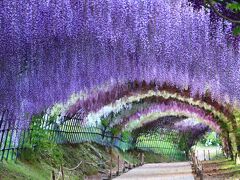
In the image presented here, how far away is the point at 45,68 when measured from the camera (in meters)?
10.5

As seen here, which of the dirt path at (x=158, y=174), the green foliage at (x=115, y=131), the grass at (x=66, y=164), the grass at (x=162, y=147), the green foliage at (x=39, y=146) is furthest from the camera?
the grass at (x=162, y=147)

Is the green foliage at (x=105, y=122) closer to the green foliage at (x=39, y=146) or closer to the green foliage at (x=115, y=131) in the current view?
the green foliage at (x=115, y=131)

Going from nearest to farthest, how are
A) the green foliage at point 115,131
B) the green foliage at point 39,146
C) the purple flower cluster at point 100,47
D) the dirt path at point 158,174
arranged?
the purple flower cluster at point 100,47
the green foliage at point 39,146
the dirt path at point 158,174
the green foliage at point 115,131

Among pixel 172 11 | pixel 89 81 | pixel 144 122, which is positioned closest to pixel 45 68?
pixel 89 81

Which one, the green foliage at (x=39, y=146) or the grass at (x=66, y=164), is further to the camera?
the green foliage at (x=39, y=146)

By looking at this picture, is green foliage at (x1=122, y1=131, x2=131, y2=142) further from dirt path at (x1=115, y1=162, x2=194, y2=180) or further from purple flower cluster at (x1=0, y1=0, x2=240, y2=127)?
purple flower cluster at (x1=0, y1=0, x2=240, y2=127)

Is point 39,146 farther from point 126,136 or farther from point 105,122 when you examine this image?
point 126,136

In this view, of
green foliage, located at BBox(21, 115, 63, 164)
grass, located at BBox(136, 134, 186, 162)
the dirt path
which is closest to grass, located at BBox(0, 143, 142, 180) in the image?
green foliage, located at BBox(21, 115, 63, 164)

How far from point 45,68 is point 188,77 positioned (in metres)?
3.99

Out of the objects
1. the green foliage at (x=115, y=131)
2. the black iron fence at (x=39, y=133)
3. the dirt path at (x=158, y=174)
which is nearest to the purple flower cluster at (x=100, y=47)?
the black iron fence at (x=39, y=133)

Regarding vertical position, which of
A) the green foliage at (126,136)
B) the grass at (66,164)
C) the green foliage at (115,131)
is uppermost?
the green foliage at (126,136)

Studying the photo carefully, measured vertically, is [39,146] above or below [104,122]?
below

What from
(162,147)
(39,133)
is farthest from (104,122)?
(162,147)

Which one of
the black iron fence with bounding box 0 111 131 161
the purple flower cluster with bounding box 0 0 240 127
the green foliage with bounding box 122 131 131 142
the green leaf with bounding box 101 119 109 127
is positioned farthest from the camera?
the green foliage with bounding box 122 131 131 142
